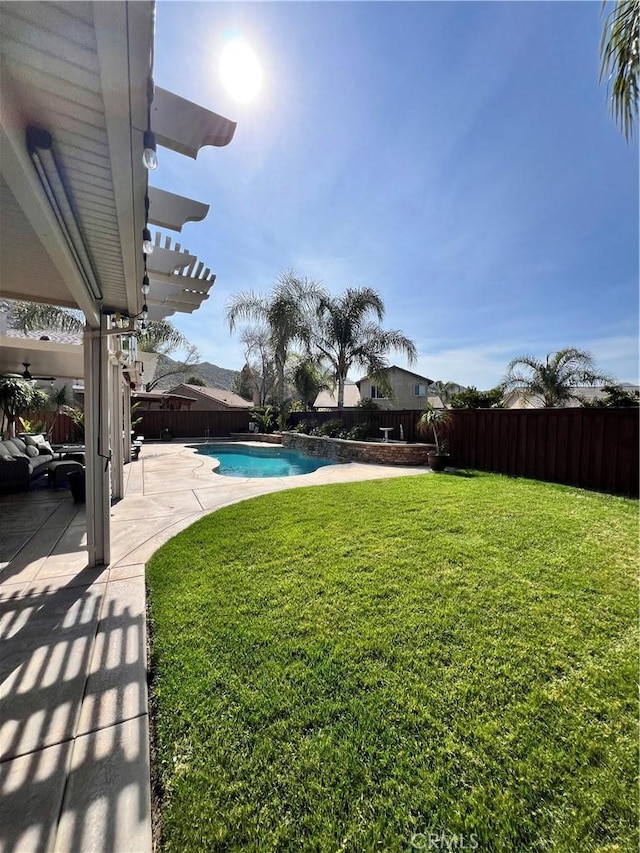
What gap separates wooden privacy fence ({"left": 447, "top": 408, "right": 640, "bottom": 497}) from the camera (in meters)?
7.37

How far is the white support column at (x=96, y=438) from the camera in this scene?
390 centimetres

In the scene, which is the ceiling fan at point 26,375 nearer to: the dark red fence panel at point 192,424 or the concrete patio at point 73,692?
the concrete patio at point 73,692

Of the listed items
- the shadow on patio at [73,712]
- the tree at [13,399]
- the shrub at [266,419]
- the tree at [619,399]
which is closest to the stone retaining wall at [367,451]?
the tree at [619,399]

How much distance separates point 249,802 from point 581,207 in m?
15.6

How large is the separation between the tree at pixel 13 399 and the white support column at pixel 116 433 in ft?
13.2

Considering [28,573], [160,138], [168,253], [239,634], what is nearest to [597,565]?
[239,634]

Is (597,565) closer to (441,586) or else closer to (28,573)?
(441,586)

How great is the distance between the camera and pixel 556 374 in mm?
16703

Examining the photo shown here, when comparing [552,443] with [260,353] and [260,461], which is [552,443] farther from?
[260,353]

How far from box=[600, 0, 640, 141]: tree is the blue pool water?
990 centimetres

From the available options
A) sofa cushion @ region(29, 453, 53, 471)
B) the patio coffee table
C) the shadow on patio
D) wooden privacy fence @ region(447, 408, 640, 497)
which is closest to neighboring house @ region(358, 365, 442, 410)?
wooden privacy fence @ region(447, 408, 640, 497)

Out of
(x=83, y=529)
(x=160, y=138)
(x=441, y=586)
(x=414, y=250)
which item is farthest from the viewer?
(x=414, y=250)

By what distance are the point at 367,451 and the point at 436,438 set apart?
2.86 meters

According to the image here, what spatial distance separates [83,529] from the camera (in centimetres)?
523
